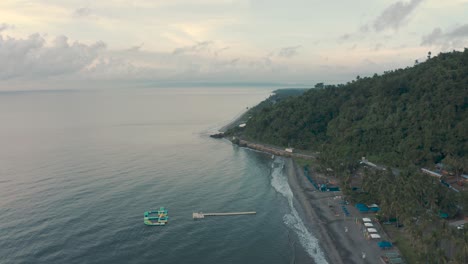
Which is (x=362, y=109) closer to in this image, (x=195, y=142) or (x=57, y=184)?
(x=195, y=142)

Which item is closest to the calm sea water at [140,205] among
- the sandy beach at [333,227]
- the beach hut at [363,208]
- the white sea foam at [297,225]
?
the white sea foam at [297,225]

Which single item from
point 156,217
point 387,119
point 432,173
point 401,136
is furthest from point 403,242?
point 387,119

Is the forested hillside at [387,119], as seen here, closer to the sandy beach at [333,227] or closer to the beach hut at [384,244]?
the sandy beach at [333,227]

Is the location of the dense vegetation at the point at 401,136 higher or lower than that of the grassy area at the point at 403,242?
higher

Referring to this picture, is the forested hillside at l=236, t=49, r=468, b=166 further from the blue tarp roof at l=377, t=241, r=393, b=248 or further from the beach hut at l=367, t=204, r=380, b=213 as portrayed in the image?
the blue tarp roof at l=377, t=241, r=393, b=248

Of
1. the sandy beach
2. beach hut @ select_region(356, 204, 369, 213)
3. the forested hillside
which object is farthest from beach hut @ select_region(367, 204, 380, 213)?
the forested hillside

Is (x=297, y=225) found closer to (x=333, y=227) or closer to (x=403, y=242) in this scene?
(x=333, y=227)
